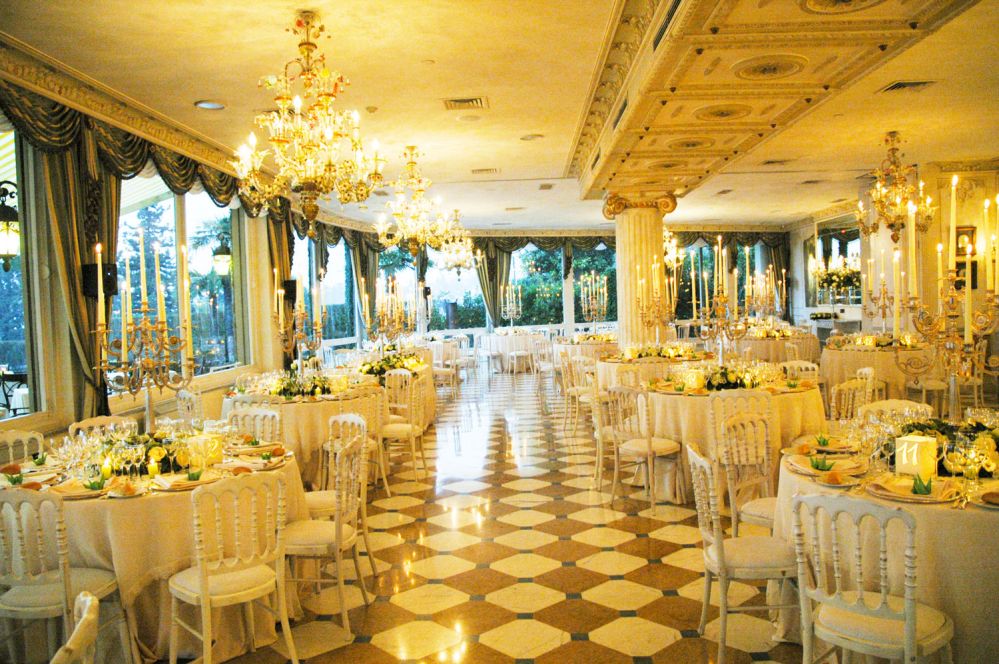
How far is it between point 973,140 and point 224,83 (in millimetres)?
9610

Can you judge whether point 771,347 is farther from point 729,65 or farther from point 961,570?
point 961,570

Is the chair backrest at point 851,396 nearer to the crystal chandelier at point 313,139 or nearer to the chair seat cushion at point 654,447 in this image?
the chair seat cushion at point 654,447

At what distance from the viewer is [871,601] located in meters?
2.82

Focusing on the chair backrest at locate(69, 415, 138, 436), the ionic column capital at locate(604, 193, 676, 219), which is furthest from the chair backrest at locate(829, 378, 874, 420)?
the ionic column capital at locate(604, 193, 676, 219)

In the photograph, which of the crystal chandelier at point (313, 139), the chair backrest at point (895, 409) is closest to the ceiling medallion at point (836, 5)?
the chair backrest at point (895, 409)

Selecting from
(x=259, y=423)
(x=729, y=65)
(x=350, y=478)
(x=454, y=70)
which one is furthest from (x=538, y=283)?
(x=350, y=478)

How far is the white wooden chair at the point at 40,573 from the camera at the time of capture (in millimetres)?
3186

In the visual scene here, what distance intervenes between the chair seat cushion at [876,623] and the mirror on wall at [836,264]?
15135mm

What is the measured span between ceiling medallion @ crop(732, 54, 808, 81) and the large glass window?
596 inches

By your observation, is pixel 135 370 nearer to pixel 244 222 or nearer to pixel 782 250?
pixel 244 222

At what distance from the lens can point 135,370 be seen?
3701mm

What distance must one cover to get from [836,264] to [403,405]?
13504 millimetres

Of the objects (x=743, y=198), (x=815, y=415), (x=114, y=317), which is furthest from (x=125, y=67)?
(x=743, y=198)

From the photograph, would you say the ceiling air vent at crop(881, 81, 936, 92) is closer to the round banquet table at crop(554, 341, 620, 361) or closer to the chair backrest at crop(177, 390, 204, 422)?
the round banquet table at crop(554, 341, 620, 361)
